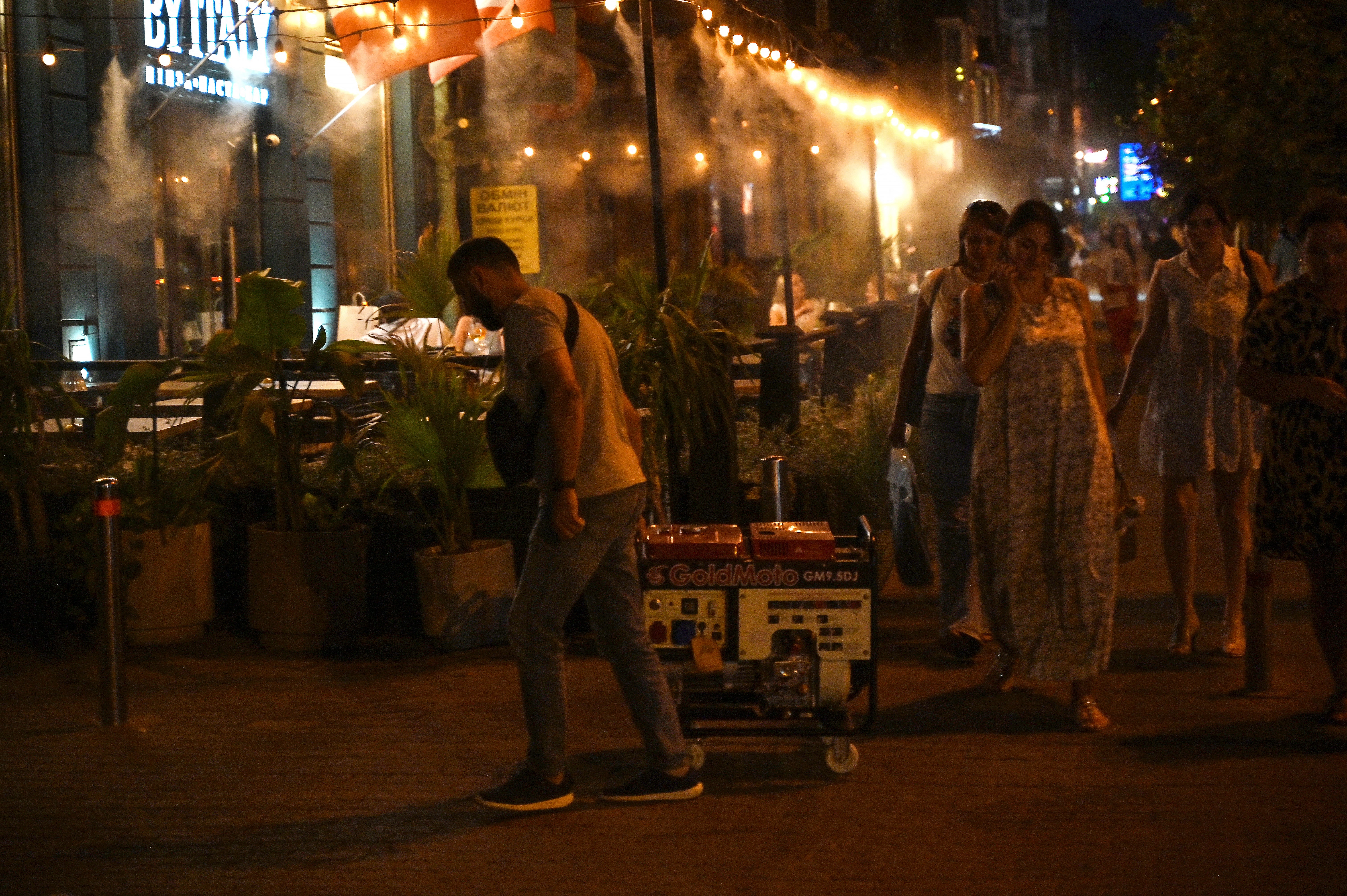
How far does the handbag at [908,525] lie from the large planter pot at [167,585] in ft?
10.5

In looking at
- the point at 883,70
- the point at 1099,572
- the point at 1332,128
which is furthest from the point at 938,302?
the point at 883,70

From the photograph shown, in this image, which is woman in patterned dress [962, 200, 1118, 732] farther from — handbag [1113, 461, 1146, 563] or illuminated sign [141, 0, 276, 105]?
illuminated sign [141, 0, 276, 105]

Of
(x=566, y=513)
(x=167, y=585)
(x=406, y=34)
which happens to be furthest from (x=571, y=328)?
Result: (x=406, y=34)

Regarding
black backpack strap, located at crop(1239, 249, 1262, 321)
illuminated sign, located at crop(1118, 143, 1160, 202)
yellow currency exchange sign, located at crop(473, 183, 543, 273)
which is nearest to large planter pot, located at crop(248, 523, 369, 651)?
black backpack strap, located at crop(1239, 249, 1262, 321)

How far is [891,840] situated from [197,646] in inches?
150

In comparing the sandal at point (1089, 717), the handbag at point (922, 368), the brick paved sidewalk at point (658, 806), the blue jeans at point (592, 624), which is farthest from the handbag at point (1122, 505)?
the blue jeans at point (592, 624)

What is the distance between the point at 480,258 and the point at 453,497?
92.2 inches

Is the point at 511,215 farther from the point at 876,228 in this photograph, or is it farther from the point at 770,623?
the point at 770,623

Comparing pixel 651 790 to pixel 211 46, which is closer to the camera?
pixel 651 790

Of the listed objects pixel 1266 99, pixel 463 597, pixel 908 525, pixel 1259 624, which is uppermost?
pixel 1266 99

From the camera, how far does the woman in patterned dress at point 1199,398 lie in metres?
6.17

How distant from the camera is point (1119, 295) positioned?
58.4ft

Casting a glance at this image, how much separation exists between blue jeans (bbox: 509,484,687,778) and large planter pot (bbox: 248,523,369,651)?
2.21 metres

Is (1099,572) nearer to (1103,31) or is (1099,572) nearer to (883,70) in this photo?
(883,70)
